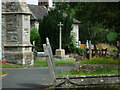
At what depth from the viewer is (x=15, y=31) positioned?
22.7 m

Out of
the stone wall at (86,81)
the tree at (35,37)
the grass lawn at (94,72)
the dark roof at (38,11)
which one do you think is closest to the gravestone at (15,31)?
the grass lawn at (94,72)

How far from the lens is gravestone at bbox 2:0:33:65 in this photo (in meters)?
22.4

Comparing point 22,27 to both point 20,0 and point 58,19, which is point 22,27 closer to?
point 20,0

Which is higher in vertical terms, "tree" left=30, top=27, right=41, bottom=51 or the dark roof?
the dark roof

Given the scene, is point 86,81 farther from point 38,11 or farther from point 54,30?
point 38,11

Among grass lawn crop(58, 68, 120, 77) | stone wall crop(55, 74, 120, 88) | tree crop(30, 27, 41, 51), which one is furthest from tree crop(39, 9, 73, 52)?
stone wall crop(55, 74, 120, 88)

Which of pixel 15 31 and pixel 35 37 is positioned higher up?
pixel 15 31

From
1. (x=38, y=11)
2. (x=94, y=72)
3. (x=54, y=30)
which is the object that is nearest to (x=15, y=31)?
(x=94, y=72)

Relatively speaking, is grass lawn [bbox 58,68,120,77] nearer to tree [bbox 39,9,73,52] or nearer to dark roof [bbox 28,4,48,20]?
tree [bbox 39,9,73,52]

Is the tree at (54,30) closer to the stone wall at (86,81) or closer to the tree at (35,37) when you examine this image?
the tree at (35,37)

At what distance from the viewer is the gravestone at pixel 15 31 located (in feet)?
73.6

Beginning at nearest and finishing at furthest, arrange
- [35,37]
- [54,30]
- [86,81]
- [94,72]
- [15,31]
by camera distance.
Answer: [86,81] → [94,72] → [15,31] → [54,30] → [35,37]

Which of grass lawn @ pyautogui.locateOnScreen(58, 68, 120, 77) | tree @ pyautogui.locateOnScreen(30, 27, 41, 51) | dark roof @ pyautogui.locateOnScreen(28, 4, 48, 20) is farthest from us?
dark roof @ pyautogui.locateOnScreen(28, 4, 48, 20)

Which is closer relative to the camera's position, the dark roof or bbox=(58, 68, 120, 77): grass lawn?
bbox=(58, 68, 120, 77): grass lawn
